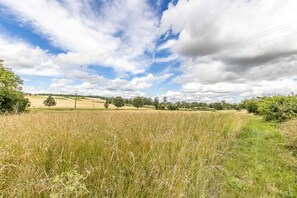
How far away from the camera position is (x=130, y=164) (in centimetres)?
282

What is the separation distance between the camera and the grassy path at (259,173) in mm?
3447

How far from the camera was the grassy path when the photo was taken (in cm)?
345

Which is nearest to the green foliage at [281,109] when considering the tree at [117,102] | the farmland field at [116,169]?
the farmland field at [116,169]

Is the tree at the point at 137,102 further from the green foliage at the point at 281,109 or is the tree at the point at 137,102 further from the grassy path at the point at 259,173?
the grassy path at the point at 259,173

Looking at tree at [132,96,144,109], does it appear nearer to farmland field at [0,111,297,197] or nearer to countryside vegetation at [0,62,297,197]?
countryside vegetation at [0,62,297,197]

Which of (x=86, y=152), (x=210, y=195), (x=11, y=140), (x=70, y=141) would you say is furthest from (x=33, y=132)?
(x=210, y=195)

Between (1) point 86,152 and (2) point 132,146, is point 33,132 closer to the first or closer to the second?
(1) point 86,152

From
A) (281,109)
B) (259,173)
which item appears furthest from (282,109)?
(259,173)

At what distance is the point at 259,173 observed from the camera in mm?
4465

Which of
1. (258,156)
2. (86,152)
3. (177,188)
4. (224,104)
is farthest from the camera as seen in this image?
(224,104)

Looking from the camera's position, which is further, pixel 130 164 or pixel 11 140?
pixel 11 140

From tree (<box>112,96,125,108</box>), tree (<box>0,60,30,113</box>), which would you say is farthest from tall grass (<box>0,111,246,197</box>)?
tree (<box>112,96,125,108</box>)

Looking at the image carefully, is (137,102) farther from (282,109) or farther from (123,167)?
(123,167)

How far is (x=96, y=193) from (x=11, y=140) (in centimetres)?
199
